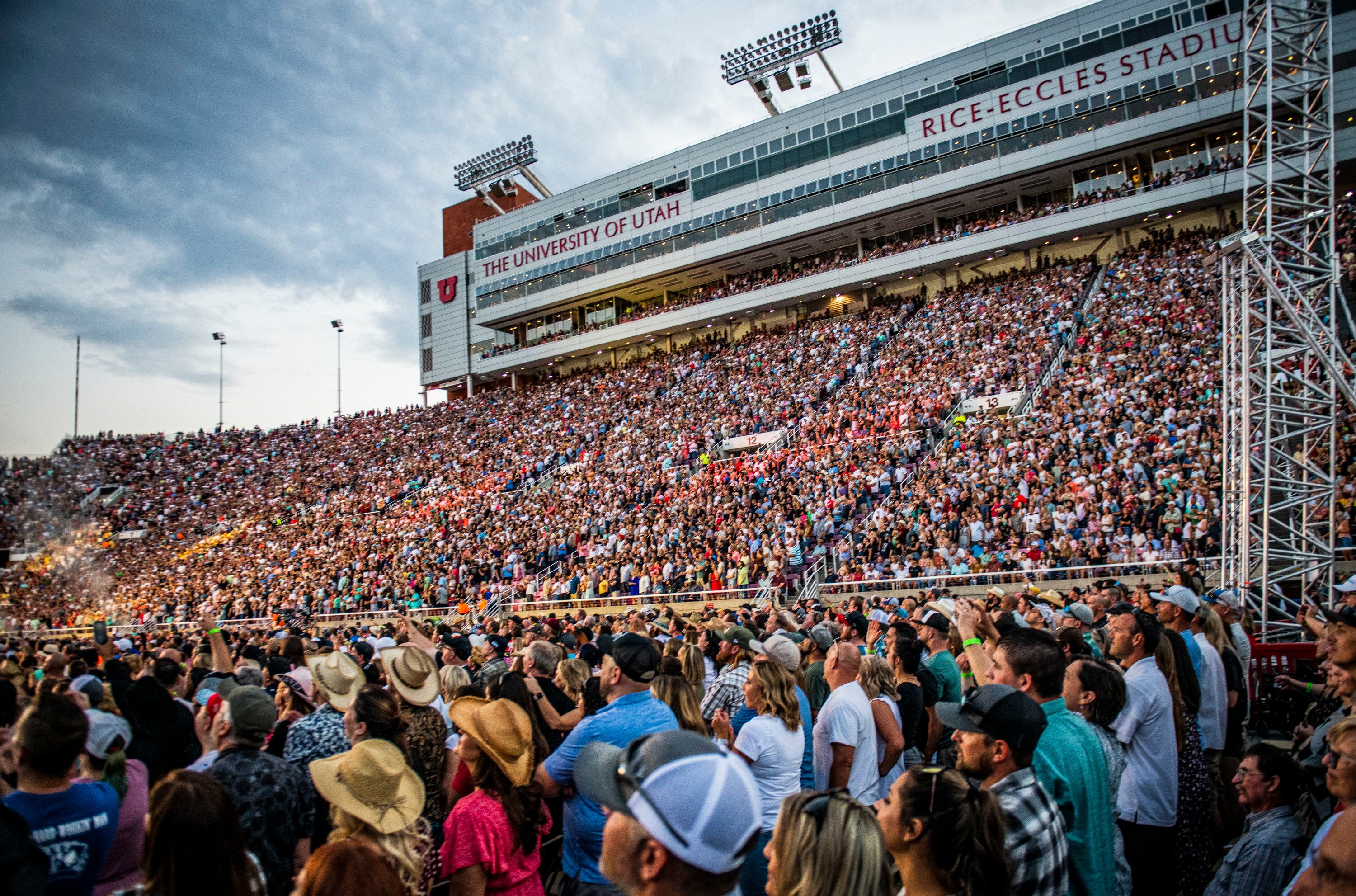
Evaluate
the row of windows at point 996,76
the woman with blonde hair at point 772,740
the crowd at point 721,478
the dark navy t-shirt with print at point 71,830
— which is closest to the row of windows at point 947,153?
the row of windows at point 996,76

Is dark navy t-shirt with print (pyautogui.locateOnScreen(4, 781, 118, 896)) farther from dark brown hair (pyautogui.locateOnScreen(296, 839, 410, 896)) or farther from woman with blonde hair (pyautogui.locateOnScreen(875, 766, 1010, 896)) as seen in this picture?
woman with blonde hair (pyautogui.locateOnScreen(875, 766, 1010, 896))

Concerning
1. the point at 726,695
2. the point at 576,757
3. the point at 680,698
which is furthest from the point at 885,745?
the point at 576,757

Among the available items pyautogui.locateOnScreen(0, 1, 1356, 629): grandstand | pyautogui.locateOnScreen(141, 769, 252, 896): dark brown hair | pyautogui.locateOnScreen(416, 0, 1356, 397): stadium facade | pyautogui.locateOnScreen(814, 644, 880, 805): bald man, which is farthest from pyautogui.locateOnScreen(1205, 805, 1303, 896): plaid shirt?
pyautogui.locateOnScreen(416, 0, 1356, 397): stadium facade

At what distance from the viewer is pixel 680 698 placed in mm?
4137

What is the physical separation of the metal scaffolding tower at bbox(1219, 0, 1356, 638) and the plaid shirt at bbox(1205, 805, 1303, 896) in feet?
33.1

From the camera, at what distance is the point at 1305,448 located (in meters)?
13.2

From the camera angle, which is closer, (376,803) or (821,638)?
(376,803)

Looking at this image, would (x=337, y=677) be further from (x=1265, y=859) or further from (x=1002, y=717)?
(x=1265, y=859)

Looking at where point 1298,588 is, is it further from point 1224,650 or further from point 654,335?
point 654,335

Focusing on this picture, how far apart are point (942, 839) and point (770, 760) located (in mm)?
1689

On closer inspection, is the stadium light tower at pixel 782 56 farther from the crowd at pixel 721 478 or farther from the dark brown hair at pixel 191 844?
the dark brown hair at pixel 191 844

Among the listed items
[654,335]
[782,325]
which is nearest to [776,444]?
[782,325]

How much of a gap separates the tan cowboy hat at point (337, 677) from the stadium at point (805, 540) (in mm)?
28

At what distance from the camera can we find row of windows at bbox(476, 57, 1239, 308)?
108 ft
